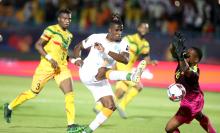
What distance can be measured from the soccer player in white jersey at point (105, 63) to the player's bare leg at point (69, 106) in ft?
2.09

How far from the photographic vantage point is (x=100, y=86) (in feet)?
39.3

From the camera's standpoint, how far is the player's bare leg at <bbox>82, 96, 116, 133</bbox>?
11375 mm

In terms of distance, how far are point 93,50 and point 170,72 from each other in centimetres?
1189

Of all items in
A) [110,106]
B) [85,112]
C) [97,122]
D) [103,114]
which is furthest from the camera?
[85,112]

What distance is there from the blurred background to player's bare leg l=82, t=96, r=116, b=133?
13.7 meters

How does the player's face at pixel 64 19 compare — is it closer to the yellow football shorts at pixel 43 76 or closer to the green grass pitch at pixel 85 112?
the yellow football shorts at pixel 43 76

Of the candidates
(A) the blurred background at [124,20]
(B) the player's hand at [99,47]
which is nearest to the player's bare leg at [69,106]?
(B) the player's hand at [99,47]

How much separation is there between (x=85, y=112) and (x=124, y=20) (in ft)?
39.8

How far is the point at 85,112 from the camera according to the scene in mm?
15992

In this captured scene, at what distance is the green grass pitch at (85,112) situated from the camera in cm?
1335

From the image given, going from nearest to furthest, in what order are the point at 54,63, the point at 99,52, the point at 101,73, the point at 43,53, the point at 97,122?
1. the point at 97,122
2. the point at 101,73
3. the point at 99,52
4. the point at 54,63
5. the point at 43,53

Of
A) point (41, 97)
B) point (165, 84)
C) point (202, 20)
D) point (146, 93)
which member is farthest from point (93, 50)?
point (202, 20)

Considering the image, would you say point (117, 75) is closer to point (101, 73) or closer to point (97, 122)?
point (101, 73)

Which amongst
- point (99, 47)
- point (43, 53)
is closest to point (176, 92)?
→ point (99, 47)
